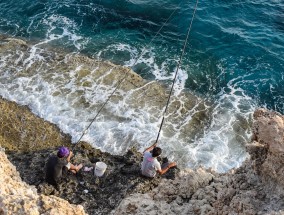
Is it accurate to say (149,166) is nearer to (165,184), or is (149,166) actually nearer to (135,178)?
(135,178)

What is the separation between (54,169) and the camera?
8.57 meters

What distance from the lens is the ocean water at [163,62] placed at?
41.3 feet

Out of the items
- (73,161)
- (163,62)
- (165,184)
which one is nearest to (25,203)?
(165,184)

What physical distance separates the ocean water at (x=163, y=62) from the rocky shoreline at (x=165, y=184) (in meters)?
2.03

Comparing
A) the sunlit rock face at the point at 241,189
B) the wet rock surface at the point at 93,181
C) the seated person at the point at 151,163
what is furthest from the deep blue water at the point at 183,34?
the sunlit rock face at the point at 241,189

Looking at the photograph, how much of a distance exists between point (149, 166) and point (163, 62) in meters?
8.82

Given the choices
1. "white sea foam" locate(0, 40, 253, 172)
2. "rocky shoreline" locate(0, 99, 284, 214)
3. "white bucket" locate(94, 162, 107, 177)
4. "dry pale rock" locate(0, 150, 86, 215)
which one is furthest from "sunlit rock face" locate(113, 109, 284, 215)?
"white sea foam" locate(0, 40, 253, 172)

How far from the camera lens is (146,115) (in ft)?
44.2

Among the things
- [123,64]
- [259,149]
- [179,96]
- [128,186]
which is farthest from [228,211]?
[123,64]

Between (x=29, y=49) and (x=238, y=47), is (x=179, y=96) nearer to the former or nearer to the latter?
(x=238, y=47)

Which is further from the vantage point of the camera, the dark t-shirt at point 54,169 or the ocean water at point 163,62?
the ocean water at point 163,62

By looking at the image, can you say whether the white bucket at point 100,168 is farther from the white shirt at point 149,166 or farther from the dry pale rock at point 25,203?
the dry pale rock at point 25,203

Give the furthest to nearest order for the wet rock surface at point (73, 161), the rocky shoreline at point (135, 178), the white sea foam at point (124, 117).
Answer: the white sea foam at point (124, 117)
the wet rock surface at point (73, 161)
the rocky shoreline at point (135, 178)

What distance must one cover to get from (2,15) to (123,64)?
8393mm
